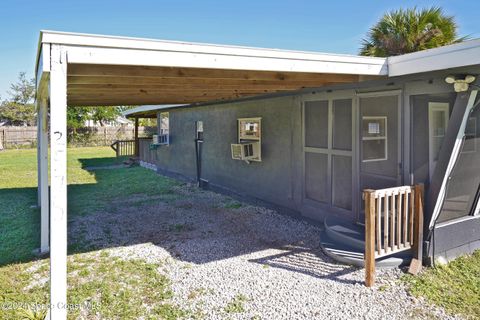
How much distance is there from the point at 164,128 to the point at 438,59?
420 inches

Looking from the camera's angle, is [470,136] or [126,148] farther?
[126,148]

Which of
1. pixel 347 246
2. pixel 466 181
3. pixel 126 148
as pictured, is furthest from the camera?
pixel 126 148

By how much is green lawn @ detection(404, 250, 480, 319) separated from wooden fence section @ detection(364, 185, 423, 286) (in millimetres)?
363

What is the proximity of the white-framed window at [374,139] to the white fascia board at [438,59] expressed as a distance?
83cm

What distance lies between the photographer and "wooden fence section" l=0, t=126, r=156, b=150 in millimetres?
22328

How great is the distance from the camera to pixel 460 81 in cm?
368

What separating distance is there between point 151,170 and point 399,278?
11.2m

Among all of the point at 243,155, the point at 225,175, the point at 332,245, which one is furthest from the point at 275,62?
the point at 225,175

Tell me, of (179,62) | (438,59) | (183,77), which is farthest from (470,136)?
(183,77)

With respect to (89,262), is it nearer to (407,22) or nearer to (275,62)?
(275,62)

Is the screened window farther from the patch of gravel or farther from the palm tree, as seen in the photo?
the palm tree

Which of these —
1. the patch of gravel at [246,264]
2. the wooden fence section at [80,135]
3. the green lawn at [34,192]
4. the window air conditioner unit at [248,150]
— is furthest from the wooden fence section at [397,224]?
the wooden fence section at [80,135]

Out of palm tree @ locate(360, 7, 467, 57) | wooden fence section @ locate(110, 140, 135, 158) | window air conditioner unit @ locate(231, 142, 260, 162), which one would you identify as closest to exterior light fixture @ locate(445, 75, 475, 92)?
window air conditioner unit @ locate(231, 142, 260, 162)

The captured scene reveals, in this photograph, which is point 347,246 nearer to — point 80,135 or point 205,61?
point 205,61
